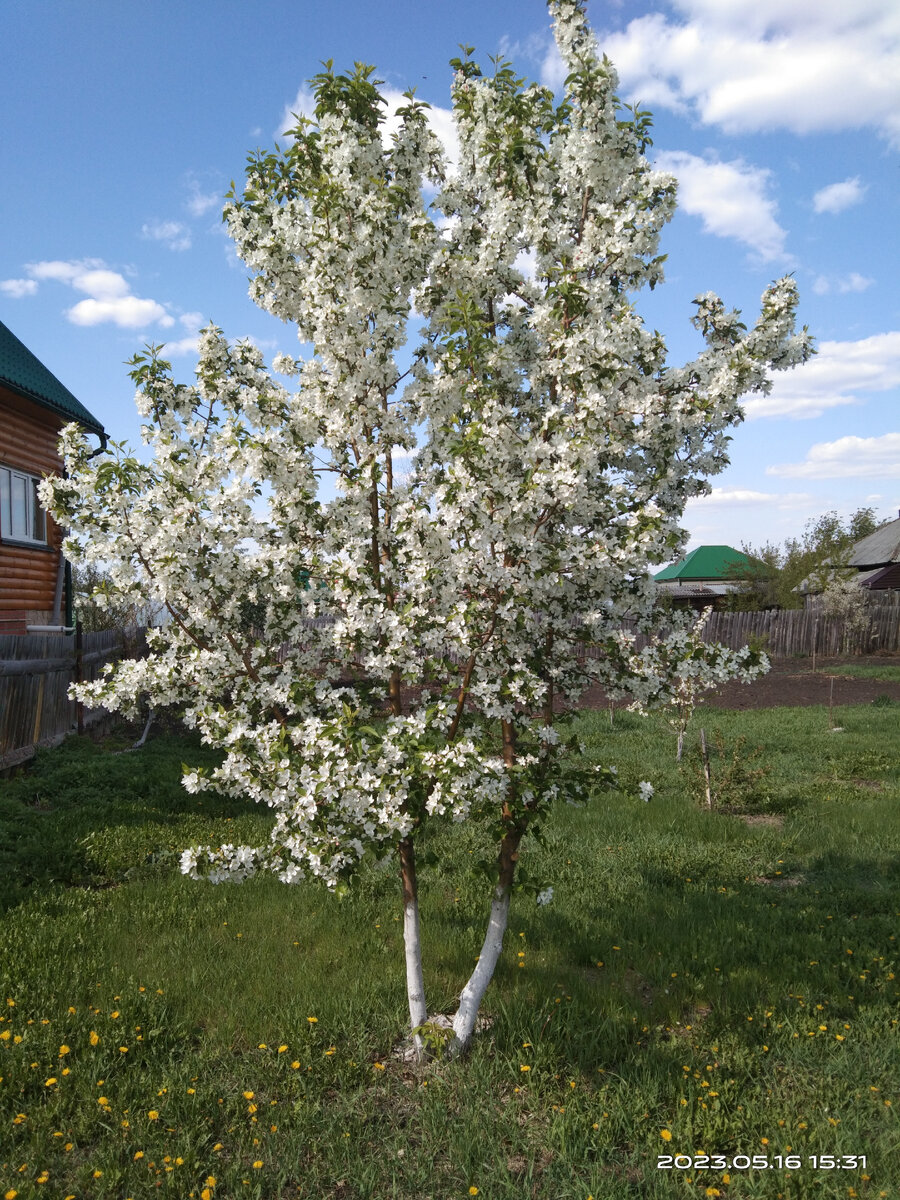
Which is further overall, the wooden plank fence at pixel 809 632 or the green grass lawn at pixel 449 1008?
the wooden plank fence at pixel 809 632

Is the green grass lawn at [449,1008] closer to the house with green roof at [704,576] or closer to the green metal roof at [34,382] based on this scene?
the green metal roof at [34,382]

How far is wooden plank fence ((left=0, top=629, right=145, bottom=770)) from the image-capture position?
1074cm

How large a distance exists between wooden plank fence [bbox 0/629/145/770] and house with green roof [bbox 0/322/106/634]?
171 cm

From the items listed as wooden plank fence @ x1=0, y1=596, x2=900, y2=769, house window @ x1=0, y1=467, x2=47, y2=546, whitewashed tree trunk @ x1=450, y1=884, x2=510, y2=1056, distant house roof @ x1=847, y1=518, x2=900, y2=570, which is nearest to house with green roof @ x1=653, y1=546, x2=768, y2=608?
distant house roof @ x1=847, y1=518, x2=900, y2=570

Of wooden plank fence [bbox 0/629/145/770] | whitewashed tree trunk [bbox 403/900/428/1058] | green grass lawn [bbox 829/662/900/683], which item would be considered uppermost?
wooden plank fence [bbox 0/629/145/770]

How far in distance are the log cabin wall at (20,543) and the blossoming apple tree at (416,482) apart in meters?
10.0

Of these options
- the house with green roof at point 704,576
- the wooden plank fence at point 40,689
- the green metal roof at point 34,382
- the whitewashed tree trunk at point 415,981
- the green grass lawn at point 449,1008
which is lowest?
the green grass lawn at point 449,1008

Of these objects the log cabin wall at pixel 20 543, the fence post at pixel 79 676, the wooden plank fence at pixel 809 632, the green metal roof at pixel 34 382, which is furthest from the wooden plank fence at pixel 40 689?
the wooden plank fence at pixel 809 632

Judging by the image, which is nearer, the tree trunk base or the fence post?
the tree trunk base

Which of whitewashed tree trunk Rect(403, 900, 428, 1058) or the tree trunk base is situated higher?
whitewashed tree trunk Rect(403, 900, 428, 1058)

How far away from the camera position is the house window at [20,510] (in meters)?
14.1

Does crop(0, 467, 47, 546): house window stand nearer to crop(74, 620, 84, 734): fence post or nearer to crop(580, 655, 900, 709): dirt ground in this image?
crop(74, 620, 84, 734): fence post

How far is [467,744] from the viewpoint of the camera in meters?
3.93

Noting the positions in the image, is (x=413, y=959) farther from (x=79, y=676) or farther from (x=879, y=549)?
(x=879, y=549)
